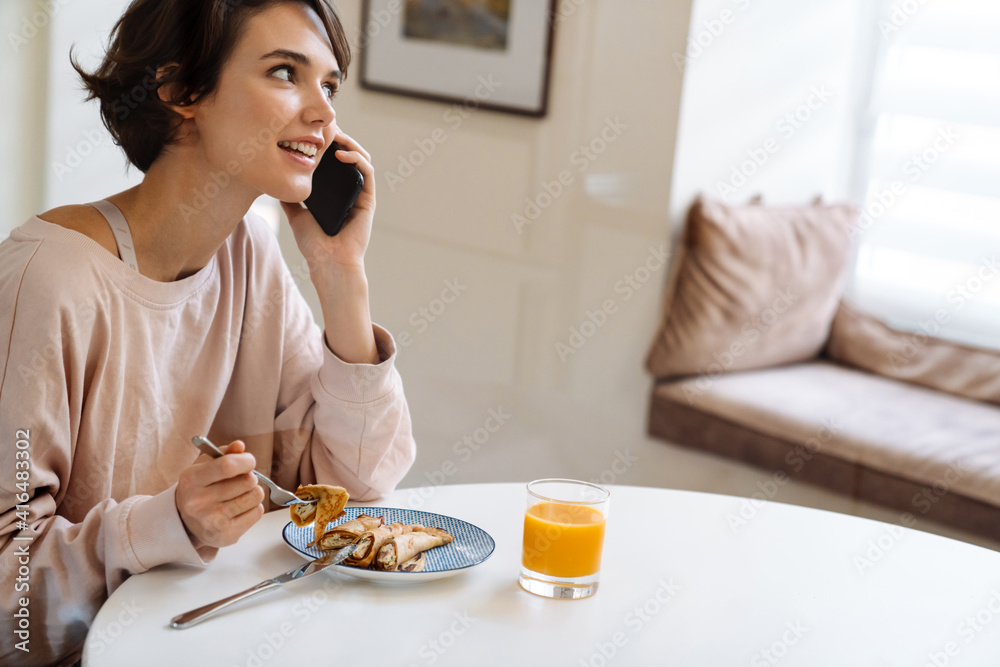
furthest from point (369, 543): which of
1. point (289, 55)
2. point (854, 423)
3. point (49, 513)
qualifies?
point (854, 423)

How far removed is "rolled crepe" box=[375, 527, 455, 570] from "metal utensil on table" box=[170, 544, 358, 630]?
3 centimetres

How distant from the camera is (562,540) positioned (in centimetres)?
80

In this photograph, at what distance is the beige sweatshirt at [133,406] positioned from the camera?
0.83 meters

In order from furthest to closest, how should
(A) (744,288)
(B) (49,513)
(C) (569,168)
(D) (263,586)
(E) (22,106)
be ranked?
1. (C) (569,168)
2. (A) (744,288)
3. (E) (22,106)
4. (B) (49,513)
5. (D) (263,586)

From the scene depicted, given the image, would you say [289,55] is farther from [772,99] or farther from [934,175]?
[934,175]

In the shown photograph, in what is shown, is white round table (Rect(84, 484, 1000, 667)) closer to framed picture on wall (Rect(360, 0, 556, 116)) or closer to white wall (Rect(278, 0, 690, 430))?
white wall (Rect(278, 0, 690, 430))

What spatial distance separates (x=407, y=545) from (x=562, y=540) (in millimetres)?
132

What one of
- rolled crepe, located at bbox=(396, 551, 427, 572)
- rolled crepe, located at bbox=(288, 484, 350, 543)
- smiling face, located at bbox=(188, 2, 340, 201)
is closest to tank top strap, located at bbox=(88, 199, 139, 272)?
smiling face, located at bbox=(188, 2, 340, 201)

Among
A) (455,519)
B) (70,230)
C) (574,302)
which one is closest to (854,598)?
(455,519)

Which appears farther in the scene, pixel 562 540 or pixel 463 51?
pixel 463 51

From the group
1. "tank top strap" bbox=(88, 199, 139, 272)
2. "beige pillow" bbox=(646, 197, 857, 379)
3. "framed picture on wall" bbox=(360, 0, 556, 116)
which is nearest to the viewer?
"tank top strap" bbox=(88, 199, 139, 272)

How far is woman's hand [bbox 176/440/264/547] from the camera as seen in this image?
2.51 feet

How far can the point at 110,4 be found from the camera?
2047 millimetres

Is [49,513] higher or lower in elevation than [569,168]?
lower
